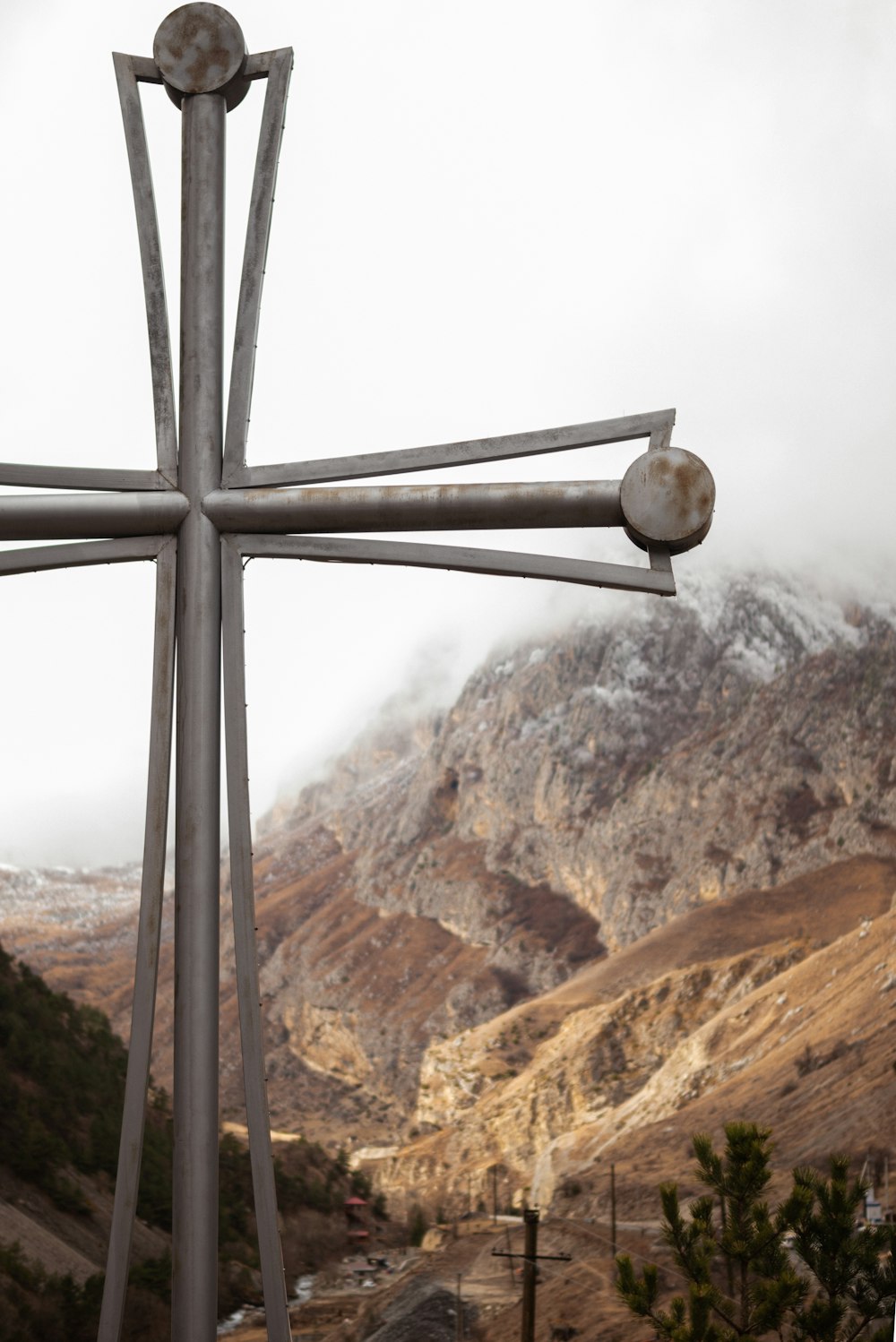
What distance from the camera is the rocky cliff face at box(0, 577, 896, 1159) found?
51438mm

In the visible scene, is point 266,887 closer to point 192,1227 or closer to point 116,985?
point 116,985

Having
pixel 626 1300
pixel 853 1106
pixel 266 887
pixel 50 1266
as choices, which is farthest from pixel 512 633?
pixel 626 1300

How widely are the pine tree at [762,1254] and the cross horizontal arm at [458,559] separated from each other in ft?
15.9

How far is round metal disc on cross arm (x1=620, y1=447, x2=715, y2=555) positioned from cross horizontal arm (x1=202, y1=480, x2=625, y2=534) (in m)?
0.07

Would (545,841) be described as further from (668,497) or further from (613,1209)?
(668,497)

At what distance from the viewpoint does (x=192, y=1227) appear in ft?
9.73

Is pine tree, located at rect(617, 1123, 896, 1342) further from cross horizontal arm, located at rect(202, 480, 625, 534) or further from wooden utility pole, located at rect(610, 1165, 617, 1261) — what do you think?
wooden utility pole, located at rect(610, 1165, 617, 1261)

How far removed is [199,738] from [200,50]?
1784 mm

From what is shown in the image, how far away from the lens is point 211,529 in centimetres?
329

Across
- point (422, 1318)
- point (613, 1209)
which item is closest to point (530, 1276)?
point (422, 1318)

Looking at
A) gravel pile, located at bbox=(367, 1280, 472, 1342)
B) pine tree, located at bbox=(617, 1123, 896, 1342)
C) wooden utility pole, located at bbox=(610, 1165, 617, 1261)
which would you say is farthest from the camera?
wooden utility pole, located at bbox=(610, 1165, 617, 1261)

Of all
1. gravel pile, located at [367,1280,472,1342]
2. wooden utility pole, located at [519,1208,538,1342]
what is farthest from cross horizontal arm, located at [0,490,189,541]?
gravel pile, located at [367,1280,472,1342]

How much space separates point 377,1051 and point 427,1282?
66.8ft

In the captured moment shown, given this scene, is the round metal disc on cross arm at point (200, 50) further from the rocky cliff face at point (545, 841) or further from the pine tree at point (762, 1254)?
the rocky cliff face at point (545, 841)
